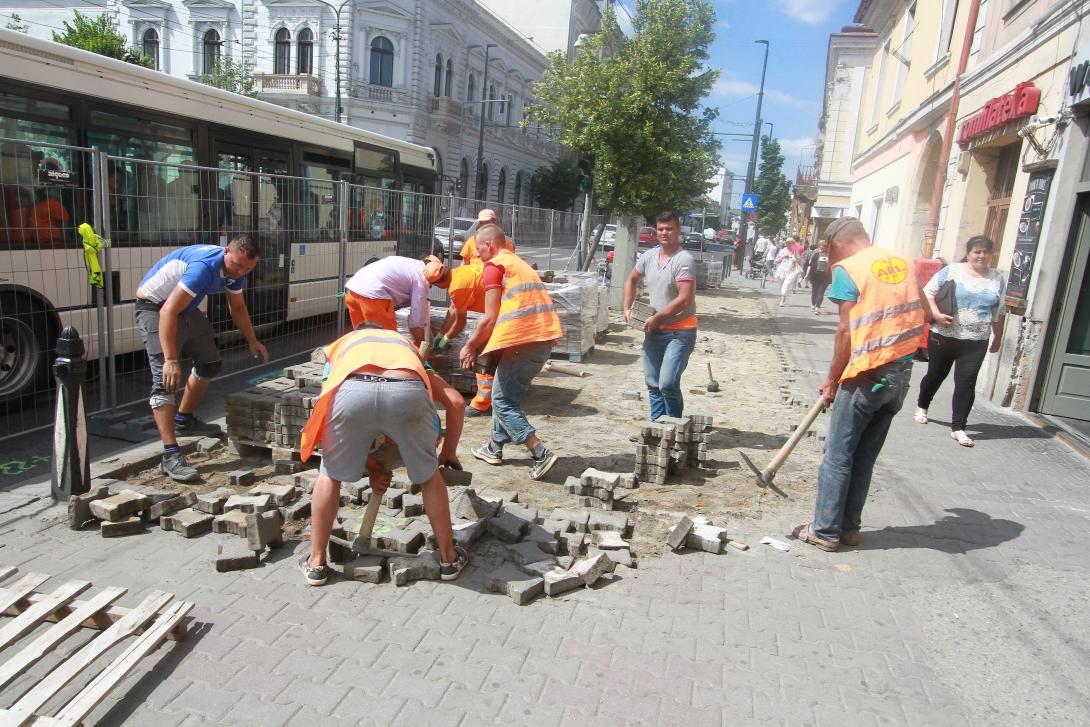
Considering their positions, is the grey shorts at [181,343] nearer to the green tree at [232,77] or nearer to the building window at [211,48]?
the green tree at [232,77]

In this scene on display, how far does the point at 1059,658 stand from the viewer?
11.2 ft

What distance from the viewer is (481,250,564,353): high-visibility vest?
5.32 meters

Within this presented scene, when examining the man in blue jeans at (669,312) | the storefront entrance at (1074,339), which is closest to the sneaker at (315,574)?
the man in blue jeans at (669,312)

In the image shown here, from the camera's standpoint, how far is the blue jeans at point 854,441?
4.21 metres

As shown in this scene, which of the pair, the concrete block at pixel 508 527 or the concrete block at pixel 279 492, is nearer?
the concrete block at pixel 508 527

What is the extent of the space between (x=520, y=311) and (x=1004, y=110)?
7838mm

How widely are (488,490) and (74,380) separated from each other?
2669 mm

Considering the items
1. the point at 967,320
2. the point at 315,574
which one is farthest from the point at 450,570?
the point at 967,320

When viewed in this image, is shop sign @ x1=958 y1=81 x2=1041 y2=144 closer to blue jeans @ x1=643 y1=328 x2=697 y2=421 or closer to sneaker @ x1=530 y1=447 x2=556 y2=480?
blue jeans @ x1=643 y1=328 x2=697 y2=421

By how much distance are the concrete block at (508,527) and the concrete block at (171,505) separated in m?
1.83

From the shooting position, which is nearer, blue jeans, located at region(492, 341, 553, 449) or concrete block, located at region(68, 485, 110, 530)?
concrete block, located at region(68, 485, 110, 530)

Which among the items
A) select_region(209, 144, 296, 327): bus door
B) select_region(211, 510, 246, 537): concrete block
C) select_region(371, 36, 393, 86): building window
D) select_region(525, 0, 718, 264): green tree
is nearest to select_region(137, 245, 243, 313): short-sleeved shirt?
select_region(211, 510, 246, 537): concrete block

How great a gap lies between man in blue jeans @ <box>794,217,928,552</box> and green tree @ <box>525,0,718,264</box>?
32.3ft

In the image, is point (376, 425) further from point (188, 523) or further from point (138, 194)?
point (138, 194)
